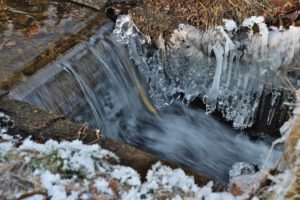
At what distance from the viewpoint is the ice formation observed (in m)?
4.82

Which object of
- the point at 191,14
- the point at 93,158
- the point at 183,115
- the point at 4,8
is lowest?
the point at 183,115

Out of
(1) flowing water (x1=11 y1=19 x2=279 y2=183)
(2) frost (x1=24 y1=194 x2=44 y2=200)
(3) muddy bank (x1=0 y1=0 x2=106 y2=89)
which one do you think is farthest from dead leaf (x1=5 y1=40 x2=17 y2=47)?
(2) frost (x1=24 y1=194 x2=44 y2=200)

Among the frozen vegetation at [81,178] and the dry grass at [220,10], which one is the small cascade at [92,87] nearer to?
the dry grass at [220,10]

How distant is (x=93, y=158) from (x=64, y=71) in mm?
1762

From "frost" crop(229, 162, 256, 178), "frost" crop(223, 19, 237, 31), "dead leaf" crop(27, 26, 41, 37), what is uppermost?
"frost" crop(223, 19, 237, 31)

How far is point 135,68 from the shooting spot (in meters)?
5.23

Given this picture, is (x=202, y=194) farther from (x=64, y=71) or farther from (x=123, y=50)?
(x=123, y=50)

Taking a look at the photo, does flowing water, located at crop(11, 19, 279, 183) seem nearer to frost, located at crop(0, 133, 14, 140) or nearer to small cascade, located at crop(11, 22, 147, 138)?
small cascade, located at crop(11, 22, 147, 138)

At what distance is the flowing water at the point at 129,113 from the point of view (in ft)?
15.2

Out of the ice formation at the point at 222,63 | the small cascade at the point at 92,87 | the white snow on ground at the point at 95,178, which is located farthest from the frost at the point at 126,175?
the ice formation at the point at 222,63

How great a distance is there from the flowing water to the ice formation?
150 millimetres

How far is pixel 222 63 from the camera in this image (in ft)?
16.2

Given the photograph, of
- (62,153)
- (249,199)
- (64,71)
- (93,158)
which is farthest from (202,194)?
(64,71)

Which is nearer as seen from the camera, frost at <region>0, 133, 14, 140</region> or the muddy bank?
frost at <region>0, 133, 14, 140</region>
